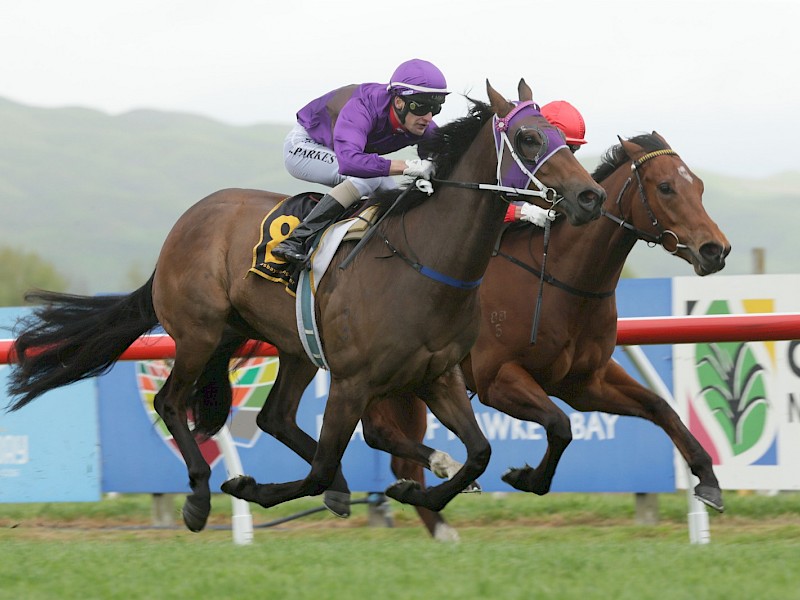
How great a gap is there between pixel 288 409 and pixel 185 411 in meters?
0.48

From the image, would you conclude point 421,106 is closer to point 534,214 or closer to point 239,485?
point 534,214

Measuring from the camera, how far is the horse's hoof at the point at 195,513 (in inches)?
202

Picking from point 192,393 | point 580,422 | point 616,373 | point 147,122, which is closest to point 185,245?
point 192,393

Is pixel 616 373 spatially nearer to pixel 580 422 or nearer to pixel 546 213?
pixel 546 213

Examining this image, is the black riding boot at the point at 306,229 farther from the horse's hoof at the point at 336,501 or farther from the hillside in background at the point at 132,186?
the hillside in background at the point at 132,186

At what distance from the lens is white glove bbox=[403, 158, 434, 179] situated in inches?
177

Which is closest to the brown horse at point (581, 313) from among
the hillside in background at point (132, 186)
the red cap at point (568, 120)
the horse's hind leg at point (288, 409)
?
the red cap at point (568, 120)

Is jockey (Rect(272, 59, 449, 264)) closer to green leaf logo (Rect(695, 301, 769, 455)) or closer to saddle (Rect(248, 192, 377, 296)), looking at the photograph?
saddle (Rect(248, 192, 377, 296))

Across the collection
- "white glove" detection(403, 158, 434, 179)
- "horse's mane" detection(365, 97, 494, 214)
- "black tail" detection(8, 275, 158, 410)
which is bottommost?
"black tail" detection(8, 275, 158, 410)

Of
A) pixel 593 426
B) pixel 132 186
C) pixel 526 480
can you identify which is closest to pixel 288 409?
pixel 526 480

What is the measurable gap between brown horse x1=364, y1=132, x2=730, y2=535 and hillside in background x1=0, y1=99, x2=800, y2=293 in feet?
289

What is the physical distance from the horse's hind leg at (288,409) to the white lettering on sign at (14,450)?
234 cm

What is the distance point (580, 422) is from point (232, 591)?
361 cm

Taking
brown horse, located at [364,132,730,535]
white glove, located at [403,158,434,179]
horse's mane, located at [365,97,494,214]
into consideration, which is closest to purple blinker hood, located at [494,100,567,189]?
horse's mane, located at [365,97,494,214]
